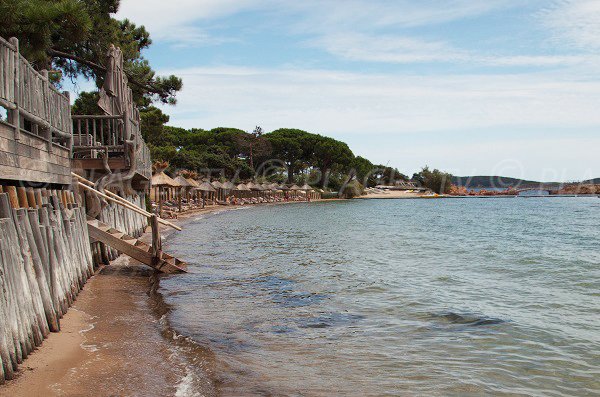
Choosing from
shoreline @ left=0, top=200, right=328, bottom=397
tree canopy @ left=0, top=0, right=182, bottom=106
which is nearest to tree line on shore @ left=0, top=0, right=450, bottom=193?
tree canopy @ left=0, top=0, right=182, bottom=106

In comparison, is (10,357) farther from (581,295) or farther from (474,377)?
(581,295)

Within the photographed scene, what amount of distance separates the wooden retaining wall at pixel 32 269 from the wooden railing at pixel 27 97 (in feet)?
3.43

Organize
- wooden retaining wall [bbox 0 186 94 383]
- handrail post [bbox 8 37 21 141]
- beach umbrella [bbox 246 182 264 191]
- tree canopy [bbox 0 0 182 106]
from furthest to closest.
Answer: beach umbrella [bbox 246 182 264 191] < tree canopy [bbox 0 0 182 106] < handrail post [bbox 8 37 21 141] < wooden retaining wall [bbox 0 186 94 383]

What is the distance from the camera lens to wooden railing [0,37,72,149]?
7094 millimetres

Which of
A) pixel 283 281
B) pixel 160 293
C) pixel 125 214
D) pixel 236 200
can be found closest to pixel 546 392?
pixel 160 293

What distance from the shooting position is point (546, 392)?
6.36 metres

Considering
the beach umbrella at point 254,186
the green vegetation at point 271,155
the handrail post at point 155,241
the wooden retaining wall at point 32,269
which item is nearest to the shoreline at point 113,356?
the wooden retaining wall at point 32,269

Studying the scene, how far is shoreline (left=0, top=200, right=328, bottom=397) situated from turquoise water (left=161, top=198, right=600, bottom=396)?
362mm

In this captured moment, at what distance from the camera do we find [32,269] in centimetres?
641

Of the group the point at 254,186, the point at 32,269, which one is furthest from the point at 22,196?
the point at 254,186

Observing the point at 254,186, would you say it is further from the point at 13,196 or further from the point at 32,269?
the point at 32,269

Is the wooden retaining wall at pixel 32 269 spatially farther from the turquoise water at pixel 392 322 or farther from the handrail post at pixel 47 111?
the turquoise water at pixel 392 322

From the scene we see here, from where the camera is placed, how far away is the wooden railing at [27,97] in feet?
23.3

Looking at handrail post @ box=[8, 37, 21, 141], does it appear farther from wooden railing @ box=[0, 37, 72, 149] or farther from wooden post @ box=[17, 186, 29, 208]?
wooden post @ box=[17, 186, 29, 208]
